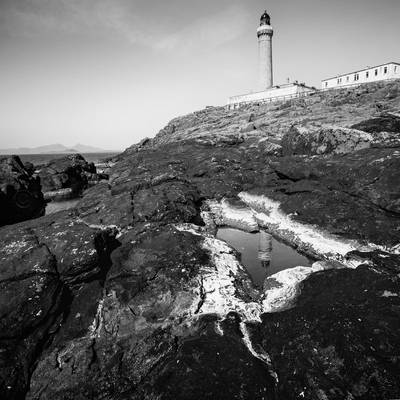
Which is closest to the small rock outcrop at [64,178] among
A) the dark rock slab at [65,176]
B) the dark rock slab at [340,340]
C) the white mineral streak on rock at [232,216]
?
the dark rock slab at [65,176]

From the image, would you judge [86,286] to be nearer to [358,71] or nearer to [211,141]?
[211,141]

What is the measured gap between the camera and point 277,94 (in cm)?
8775

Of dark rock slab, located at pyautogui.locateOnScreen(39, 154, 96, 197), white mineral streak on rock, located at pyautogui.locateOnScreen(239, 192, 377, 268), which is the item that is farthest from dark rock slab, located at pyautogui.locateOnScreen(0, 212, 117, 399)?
dark rock slab, located at pyautogui.locateOnScreen(39, 154, 96, 197)

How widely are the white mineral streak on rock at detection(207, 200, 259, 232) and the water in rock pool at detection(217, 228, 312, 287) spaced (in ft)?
2.26

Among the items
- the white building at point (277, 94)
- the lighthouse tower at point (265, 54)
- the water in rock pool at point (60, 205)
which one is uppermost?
the lighthouse tower at point (265, 54)

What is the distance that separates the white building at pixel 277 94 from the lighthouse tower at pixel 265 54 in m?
5.32

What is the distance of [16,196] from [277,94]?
271 feet

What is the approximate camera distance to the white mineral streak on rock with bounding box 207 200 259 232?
18236 mm

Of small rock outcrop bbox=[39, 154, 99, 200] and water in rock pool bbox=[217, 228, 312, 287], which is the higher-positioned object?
small rock outcrop bbox=[39, 154, 99, 200]

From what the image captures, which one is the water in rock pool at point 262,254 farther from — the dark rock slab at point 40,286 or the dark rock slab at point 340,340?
the dark rock slab at point 40,286

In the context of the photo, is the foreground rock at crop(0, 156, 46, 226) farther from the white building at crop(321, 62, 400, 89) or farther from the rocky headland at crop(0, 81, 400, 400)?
the white building at crop(321, 62, 400, 89)

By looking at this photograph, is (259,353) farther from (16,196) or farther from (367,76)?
(367,76)

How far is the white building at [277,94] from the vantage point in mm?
82219

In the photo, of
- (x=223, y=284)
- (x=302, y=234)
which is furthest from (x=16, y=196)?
(x=302, y=234)
